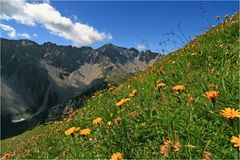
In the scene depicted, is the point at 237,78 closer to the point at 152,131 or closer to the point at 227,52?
the point at 152,131

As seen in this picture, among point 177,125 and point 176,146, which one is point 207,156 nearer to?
point 176,146

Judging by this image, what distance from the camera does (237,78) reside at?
5.61 m

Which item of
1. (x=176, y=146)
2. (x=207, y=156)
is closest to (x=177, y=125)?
(x=176, y=146)

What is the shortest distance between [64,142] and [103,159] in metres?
2.85

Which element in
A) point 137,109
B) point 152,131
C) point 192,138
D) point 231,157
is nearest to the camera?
point 231,157

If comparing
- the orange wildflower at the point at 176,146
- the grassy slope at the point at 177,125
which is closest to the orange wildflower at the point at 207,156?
the grassy slope at the point at 177,125

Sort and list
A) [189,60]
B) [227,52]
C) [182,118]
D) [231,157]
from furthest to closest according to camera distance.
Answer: [189,60]
[227,52]
[182,118]
[231,157]

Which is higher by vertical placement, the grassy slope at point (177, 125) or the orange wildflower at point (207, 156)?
the grassy slope at point (177, 125)

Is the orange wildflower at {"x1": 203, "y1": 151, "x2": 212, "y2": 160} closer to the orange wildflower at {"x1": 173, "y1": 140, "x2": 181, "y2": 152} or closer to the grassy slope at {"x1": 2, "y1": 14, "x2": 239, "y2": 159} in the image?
the grassy slope at {"x1": 2, "y1": 14, "x2": 239, "y2": 159}

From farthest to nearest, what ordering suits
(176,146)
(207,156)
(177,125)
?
(177,125)
(176,146)
(207,156)

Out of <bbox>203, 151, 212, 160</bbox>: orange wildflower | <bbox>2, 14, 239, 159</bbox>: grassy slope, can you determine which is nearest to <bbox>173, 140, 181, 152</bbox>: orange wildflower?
<bbox>2, 14, 239, 159</bbox>: grassy slope

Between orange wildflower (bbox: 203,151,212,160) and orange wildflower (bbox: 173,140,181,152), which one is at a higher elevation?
orange wildflower (bbox: 173,140,181,152)

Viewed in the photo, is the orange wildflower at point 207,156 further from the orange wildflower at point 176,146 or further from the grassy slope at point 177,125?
the orange wildflower at point 176,146

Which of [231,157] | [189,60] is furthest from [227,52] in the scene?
[231,157]
